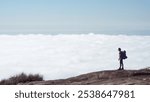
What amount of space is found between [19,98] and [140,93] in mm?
4648

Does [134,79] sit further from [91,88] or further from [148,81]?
[91,88]

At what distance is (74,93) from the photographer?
45.5 ft

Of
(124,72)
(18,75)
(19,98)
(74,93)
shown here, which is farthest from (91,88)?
(18,75)

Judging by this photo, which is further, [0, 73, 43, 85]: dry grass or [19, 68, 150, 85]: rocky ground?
[0, 73, 43, 85]: dry grass

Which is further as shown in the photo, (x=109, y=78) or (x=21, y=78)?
(x=21, y=78)

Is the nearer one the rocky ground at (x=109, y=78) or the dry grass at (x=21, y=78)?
the rocky ground at (x=109, y=78)

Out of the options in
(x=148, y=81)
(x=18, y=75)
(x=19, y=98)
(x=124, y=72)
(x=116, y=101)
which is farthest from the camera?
(x=18, y=75)

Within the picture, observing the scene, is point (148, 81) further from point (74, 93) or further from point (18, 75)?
point (18, 75)

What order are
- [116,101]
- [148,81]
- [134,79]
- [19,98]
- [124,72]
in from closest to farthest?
[116,101]
[19,98]
[148,81]
[134,79]
[124,72]

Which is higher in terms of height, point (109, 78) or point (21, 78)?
point (21, 78)

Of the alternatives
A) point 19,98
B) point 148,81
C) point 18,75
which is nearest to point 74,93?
point 19,98

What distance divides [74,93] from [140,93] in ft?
8.16

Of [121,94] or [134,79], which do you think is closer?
[121,94]

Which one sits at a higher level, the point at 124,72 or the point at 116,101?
the point at 124,72
